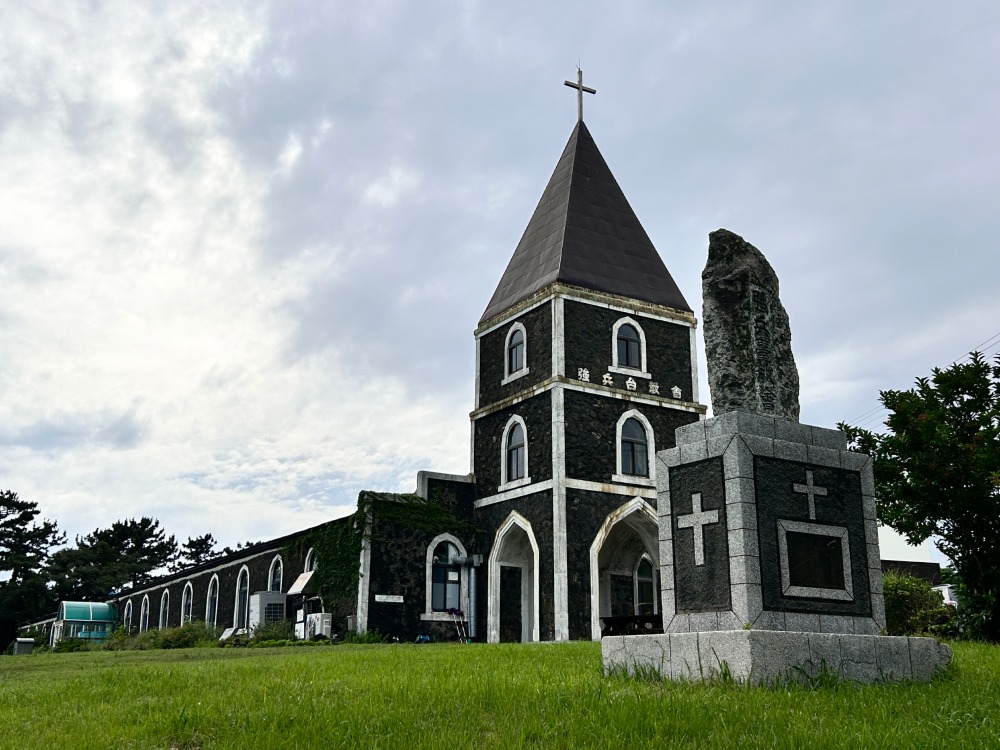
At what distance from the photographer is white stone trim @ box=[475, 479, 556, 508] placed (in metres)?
24.9

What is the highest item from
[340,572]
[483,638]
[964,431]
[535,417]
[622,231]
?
[622,231]

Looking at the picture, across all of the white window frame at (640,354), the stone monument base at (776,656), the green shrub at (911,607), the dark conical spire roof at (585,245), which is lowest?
the stone monument base at (776,656)

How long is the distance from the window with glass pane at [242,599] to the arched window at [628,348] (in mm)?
16393

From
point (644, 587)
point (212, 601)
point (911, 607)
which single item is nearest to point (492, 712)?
point (911, 607)

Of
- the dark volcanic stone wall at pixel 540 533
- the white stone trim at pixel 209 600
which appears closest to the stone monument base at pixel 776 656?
the dark volcanic stone wall at pixel 540 533

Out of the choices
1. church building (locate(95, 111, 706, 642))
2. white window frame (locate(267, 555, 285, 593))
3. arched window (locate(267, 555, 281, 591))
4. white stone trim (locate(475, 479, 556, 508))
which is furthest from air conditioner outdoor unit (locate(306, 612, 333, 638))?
arched window (locate(267, 555, 281, 591))

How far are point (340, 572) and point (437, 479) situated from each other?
3607mm

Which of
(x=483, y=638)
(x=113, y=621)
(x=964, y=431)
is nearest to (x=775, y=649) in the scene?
(x=964, y=431)

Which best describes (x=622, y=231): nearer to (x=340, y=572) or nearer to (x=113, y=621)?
(x=340, y=572)

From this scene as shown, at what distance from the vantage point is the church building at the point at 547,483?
24.7 metres

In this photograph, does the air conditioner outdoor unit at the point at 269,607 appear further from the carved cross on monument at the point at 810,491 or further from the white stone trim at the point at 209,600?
the carved cross on monument at the point at 810,491

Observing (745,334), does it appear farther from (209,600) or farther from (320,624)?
(209,600)

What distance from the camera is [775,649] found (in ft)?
27.2

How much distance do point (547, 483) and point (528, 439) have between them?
1.65 m
